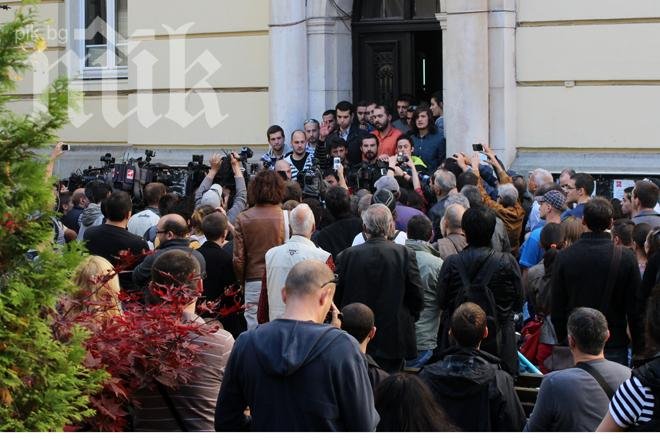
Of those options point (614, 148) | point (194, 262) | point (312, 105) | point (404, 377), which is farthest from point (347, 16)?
point (404, 377)

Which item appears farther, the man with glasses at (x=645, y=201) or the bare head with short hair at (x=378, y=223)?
the man with glasses at (x=645, y=201)

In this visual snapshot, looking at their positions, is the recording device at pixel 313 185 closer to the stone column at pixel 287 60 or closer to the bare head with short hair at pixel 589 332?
the stone column at pixel 287 60

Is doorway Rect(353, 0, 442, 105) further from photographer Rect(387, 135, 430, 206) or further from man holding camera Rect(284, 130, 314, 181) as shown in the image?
photographer Rect(387, 135, 430, 206)

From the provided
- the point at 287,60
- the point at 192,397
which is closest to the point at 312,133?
the point at 287,60

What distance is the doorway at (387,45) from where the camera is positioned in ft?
60.5

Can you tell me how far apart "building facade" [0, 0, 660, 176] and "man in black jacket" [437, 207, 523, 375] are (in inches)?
265

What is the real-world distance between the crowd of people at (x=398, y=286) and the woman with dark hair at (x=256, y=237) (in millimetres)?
13

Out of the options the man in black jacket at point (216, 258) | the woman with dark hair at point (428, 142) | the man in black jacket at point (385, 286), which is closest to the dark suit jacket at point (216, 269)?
the man in black jacket at point (216, 258)

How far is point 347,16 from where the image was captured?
18.3 m

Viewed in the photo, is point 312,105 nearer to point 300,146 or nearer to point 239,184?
point 300,146

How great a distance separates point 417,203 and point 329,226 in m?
1.71

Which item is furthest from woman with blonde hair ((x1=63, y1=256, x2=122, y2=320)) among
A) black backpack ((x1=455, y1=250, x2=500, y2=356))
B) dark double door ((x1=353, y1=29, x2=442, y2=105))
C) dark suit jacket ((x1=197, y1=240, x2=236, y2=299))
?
dark double door ((x1=353, y1=29, x2=442, y2=105))

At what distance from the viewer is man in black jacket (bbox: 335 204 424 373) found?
9430mm

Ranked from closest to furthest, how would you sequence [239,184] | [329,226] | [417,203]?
[329,226], [417,203], [239,184]
